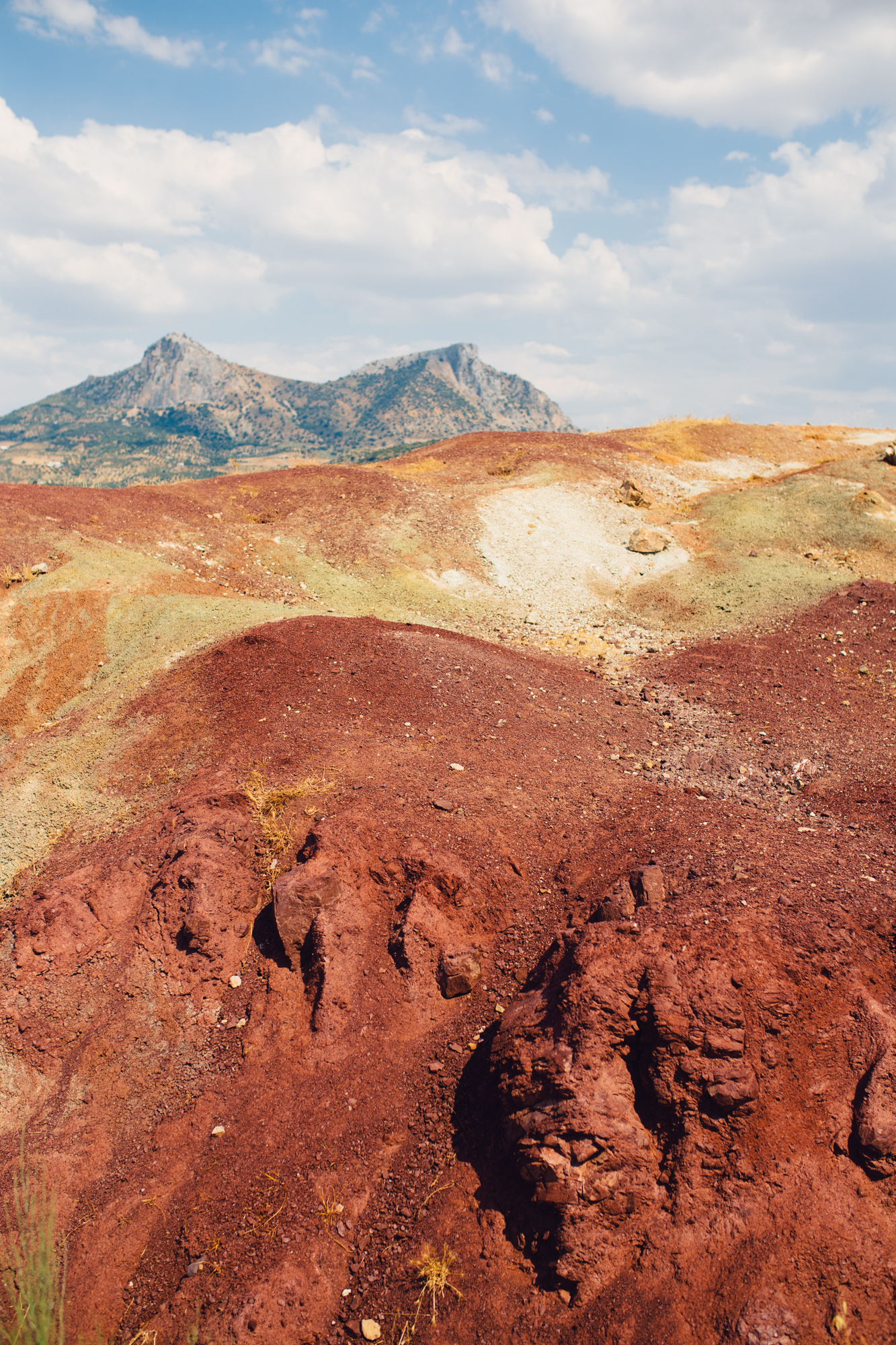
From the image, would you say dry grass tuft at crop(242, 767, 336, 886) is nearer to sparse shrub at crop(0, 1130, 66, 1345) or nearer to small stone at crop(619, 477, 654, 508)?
sparse shrub at crop(0, 1130, 66, 1345)

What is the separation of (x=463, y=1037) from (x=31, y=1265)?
14.5 ft

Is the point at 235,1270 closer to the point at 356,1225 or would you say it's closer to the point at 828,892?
the point at 356,1225

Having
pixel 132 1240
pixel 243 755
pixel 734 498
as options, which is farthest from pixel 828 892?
pixel 734 498

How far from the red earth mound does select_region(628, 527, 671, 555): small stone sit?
564 inches

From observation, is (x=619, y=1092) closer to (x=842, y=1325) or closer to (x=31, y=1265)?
(x=842, y=1325)

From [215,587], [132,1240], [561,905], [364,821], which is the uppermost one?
[215,587]

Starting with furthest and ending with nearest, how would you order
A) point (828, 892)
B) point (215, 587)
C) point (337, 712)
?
1. point (215, 587)
2. point (337, 712)
3. point (828, 892)

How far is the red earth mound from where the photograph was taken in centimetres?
541

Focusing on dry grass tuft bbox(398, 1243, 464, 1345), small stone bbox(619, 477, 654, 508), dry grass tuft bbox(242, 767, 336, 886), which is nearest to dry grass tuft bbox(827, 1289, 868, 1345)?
dry grass tuft bbox(398, 1243, 464, 1345)

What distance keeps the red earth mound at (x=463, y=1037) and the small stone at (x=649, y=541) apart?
14.3 metres

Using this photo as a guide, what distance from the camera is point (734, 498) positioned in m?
28.1

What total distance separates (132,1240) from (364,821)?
4987mm

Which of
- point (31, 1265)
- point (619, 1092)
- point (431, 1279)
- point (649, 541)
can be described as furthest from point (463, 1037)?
point (649, 541)

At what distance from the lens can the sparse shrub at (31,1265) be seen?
4.89 meters
